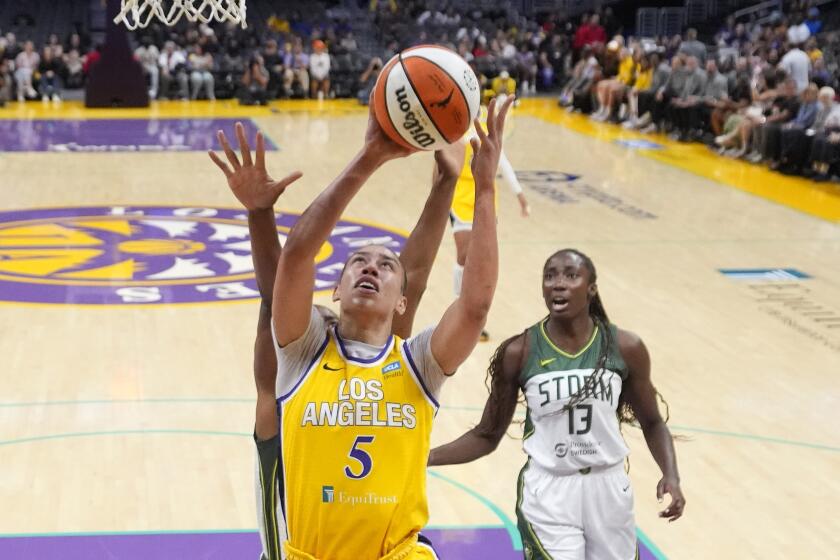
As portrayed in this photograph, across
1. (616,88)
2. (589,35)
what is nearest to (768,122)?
(616,88)

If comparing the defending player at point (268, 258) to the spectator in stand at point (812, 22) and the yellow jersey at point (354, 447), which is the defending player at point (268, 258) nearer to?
the yellow jersey at point (354, 447)

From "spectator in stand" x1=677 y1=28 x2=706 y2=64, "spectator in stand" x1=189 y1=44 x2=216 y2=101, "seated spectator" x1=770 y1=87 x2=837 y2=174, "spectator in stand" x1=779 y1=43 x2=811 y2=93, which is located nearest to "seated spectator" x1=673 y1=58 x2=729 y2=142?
"spectator in stand" x1=779 y1=43 x2=811 y2=93

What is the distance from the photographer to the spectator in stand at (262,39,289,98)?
2675 centimetres

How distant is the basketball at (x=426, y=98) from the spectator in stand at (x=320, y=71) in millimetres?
23145

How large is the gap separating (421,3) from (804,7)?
9.69 metres

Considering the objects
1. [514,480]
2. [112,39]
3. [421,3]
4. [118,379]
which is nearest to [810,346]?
[514,480]

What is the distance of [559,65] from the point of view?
3077cm

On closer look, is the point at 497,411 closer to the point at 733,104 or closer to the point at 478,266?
the point at 478,266

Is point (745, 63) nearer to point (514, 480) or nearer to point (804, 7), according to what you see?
point (804, 7)

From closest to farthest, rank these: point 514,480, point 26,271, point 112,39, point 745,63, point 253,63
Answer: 1. point 514,480
2. point 26,271
3. point 745,63
4. point 112,39
5. point 253,63

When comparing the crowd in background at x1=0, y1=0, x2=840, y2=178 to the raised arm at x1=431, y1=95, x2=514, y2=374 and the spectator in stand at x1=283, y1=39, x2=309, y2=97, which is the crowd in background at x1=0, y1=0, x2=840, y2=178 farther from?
the raised arm at x1=431, y1=95, x2=514, y2=374

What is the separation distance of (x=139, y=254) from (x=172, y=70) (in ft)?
49.1

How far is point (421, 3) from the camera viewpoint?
32.0 m

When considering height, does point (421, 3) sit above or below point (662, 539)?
above
